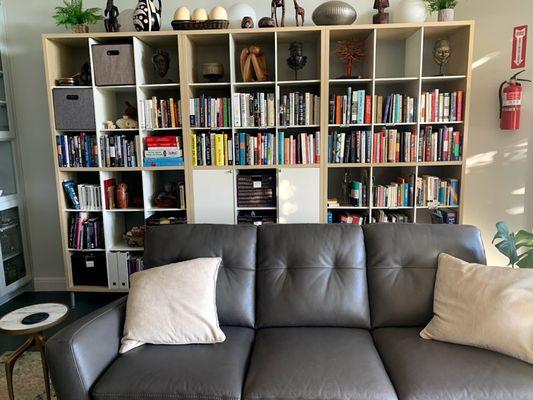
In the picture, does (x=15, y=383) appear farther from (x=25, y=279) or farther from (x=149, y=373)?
(x=25, y=279)

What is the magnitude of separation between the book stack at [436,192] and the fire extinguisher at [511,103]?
58cm

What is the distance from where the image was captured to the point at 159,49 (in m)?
3.09

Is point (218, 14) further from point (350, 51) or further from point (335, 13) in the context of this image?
point (350, 51)

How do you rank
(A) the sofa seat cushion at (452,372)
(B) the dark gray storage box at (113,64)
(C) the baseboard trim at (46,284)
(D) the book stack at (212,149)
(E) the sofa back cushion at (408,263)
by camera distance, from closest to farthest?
(A) the sofa seat cushion at (452,372) < (E) the sofa back cushion at (408,263) < (B) the dark gray storage box at (113,64) < (D) the book stack at (212,149) < (C) the baseboard trim at (46,284)

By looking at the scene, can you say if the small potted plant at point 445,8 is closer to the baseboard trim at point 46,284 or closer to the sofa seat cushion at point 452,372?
the sofa seat cushion at point 452,372

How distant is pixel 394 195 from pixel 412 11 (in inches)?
52.8

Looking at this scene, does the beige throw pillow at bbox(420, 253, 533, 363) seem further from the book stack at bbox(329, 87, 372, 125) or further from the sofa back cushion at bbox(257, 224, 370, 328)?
the book stack at bbox(329, 87, 372, 125)

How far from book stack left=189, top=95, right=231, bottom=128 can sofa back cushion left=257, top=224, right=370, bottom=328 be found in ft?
3.98

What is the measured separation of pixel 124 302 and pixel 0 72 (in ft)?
8.19

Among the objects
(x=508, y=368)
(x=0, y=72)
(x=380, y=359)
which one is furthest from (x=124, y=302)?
(x=0, y=72)

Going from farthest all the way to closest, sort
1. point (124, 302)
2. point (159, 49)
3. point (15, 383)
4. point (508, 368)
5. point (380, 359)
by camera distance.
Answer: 1. point (159, 49)
2. point (15, 383)
3. point (124, 302)
4. point (380, 359)
5. point (508, 368)

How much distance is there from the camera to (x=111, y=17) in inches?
111

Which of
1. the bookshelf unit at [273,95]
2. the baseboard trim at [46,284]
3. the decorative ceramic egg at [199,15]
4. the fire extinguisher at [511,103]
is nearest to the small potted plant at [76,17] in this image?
the bookshelf unit at [273,95]

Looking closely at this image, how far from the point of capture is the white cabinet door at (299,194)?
288 centimetres
